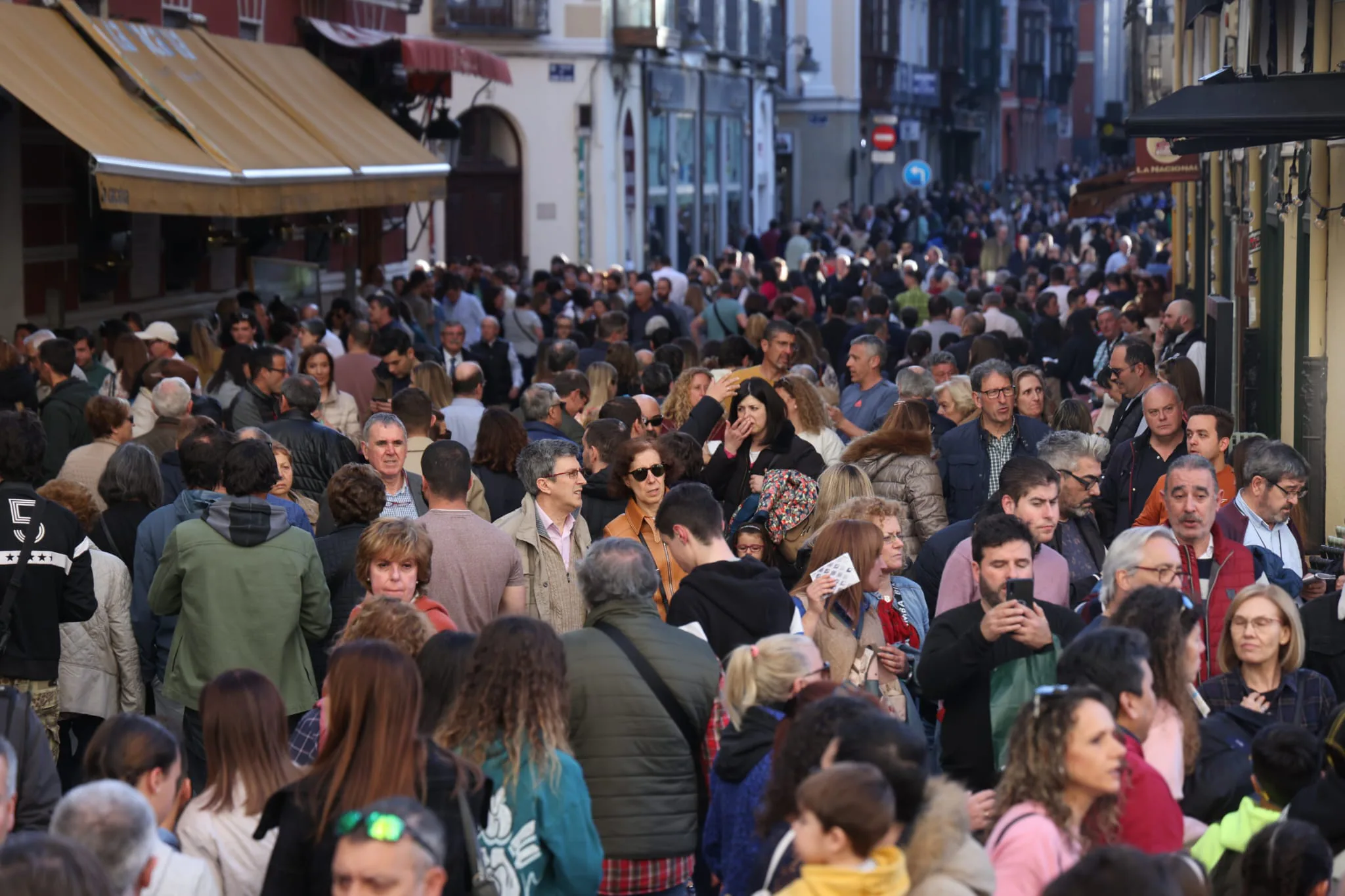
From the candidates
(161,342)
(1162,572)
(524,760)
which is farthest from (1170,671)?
(161,342)

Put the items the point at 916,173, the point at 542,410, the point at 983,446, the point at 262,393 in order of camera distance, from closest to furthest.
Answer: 1. the point at 983,446
2. the point at 542,410
3. the point at 262,393
4. the point at 916,173

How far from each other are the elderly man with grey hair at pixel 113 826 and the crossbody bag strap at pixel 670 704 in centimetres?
165

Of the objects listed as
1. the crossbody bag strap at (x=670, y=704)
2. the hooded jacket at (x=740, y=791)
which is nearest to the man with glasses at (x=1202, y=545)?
the crossbody bag strap at (x=670, y=704)

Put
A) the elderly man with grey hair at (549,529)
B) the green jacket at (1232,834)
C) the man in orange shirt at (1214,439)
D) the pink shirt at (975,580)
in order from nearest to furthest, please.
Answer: the green jacket at (1232,834) < the pink shirt at (975,580) < the elderly man with grey hair at (549,529) < the man in orange shirt at (1214,439)

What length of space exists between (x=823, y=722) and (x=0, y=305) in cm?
1203

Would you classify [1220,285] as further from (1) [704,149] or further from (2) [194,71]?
(1) [704,149]

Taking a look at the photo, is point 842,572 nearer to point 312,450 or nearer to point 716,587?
point 716,587

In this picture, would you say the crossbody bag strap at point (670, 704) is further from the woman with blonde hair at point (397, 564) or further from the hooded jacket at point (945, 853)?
the hooded jacket at point (945, 853)

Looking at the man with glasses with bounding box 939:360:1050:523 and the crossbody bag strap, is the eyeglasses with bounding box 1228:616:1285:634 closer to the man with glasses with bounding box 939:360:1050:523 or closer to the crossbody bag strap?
the crossbody bag strap

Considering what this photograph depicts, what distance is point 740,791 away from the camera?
5.04 meters

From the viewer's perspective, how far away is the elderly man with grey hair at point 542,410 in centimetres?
995

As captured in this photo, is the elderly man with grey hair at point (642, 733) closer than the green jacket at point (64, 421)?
Yes

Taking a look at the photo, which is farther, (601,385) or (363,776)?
(601,385)

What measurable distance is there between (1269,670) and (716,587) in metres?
1.66
